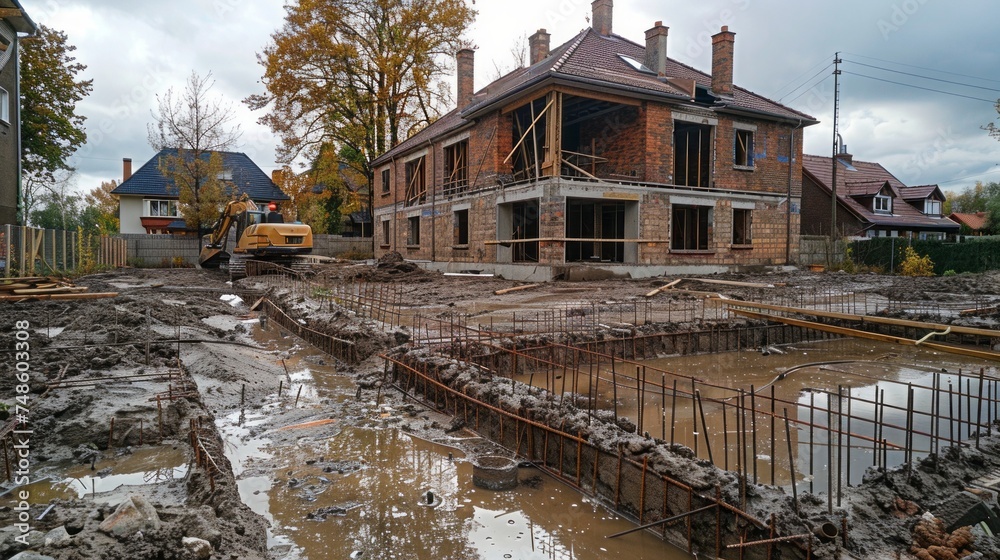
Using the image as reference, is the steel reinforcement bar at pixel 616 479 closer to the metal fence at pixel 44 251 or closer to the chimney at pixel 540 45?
the metal fence at pixel 44 251

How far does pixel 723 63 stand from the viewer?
22688mm

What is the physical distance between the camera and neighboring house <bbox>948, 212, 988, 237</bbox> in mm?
42094

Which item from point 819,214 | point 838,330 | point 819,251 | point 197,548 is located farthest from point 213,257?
point 819,214

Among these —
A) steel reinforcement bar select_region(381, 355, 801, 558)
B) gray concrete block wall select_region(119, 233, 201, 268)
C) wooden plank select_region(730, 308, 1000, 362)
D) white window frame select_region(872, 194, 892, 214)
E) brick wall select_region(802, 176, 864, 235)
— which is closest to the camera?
steel reinforcement bar select_region(381, 355, 801, 558)

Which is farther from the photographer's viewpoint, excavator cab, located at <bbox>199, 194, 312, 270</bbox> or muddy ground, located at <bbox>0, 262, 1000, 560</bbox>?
excavator cab, located at <bbox>199, 194, 312, 270</bbox>

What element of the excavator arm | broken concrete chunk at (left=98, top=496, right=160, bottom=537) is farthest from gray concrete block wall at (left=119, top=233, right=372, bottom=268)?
broken concrete chunk at (left=98, top=496, right=160, bottom=537)

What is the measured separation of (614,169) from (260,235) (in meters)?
12.5

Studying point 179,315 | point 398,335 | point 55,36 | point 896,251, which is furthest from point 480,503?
point 55,36

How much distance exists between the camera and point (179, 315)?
10898 millimetres

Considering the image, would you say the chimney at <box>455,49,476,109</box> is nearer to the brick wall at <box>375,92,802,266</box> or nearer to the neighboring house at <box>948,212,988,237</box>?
the brick wall at <box>375,92,802,266</box>

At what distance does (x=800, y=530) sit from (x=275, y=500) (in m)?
3.54

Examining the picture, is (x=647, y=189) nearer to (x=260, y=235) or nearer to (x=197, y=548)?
(x=260, y=235)

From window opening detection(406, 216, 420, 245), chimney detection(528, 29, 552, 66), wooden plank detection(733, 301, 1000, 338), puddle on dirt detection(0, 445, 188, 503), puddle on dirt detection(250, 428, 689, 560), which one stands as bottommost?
puddle on dirt detection(250, 428, 689, 560)

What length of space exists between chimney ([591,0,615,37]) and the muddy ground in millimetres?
14324
